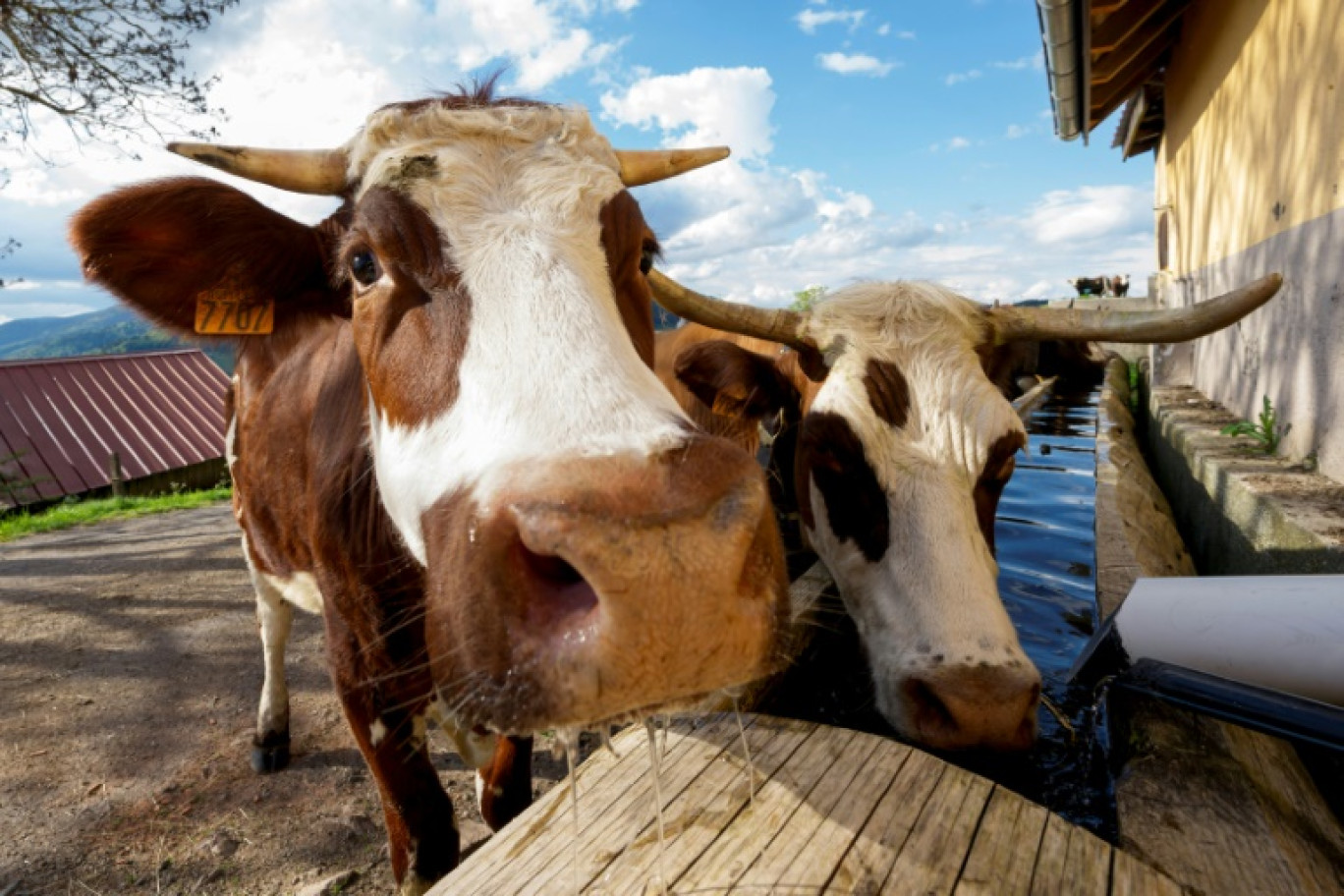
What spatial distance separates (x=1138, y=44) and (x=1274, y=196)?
4.60m

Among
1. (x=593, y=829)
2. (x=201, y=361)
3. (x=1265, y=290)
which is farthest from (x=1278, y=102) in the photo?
(x=201, y=361)

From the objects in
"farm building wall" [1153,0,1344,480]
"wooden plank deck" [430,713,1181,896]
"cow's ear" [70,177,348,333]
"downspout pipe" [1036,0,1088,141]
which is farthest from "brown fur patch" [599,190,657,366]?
"downspout pipe" [1036,0,1088,141]

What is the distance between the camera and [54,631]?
18.1 ft

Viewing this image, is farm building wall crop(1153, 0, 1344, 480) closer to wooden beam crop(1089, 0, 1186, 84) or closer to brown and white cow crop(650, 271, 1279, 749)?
wooden beam crop(1089, 0, 1186, 84)

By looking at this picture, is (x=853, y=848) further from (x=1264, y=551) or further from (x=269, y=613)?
(x=269, y=613)

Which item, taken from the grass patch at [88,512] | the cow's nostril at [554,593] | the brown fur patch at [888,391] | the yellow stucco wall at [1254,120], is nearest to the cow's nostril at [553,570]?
the cow's nostril at [554,593]

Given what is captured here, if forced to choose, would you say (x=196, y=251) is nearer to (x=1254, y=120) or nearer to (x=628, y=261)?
(x=628, y=261)

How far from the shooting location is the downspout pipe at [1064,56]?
205 inches

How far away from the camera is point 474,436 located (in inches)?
50.6

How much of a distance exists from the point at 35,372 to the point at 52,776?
16988 millimetres

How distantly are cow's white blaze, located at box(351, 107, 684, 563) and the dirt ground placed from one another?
220cm

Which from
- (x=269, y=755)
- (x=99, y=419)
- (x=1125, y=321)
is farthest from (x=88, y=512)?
(x=1125, y=321)

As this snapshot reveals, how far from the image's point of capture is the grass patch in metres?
10.3

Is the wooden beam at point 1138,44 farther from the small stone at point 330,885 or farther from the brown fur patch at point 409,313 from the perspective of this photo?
the small stone at point 330,885
